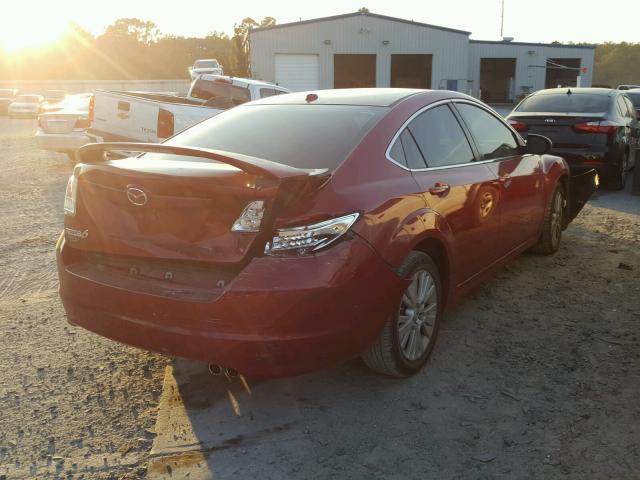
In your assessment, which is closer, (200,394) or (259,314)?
(259,314)

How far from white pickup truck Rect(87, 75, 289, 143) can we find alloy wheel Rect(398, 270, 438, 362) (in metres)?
6.12

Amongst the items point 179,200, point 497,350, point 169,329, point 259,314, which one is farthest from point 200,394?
point 497,350

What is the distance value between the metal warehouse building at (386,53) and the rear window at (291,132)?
3153 centimetres

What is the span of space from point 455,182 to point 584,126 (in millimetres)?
6106

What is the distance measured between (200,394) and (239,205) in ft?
4.06

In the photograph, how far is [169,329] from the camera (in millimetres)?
2977

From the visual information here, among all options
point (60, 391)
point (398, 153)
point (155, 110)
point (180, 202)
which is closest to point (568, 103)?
point (155, 110)

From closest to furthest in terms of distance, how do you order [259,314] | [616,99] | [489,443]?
[259,314] < [489,443] < [616,99]

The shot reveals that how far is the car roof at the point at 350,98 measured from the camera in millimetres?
3990

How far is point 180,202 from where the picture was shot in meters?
2.96

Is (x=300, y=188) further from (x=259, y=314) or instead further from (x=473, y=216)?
(x=473, y=216)

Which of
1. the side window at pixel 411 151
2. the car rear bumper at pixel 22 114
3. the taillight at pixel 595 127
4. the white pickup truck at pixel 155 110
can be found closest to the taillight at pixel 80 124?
the white pickup truck at pixel 155 110

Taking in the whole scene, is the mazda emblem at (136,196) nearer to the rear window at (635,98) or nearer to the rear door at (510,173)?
the rear door at (510,173)

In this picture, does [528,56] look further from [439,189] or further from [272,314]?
[272,314]
